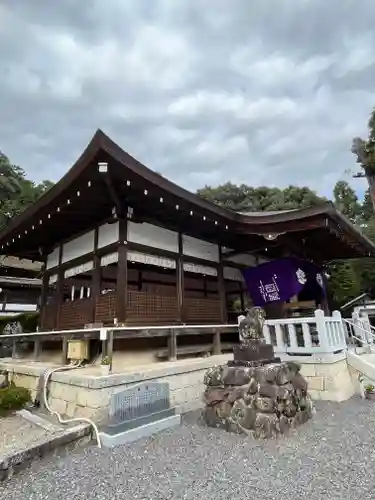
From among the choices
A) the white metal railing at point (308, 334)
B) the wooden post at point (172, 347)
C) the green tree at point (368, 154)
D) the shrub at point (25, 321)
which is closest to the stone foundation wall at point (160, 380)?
the white metal railing at point (308, 334)

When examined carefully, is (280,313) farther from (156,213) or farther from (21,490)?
(21,490)

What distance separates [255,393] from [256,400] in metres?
0.11

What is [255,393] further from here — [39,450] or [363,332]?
[363,332]

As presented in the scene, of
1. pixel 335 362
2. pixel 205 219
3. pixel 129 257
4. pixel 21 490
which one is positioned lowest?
pixel 21 490

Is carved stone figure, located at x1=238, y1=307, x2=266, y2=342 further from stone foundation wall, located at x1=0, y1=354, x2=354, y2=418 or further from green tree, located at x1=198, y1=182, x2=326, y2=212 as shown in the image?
green tree, located at x1=198, y1=182, x2=326, y2=212

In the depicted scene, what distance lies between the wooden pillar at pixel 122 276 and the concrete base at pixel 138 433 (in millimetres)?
2344

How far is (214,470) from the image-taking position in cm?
328

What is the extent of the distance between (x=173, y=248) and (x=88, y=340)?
320 cm

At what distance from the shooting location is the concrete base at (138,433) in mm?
4129

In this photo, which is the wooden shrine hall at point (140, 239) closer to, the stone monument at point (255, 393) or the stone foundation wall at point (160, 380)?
the stone foundation wall at point (160, 380)

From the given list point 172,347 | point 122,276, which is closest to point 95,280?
point 122,276

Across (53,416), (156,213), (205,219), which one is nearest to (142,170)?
(156,213)

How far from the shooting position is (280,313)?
917cm

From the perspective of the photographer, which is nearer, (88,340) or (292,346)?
(88,340)
